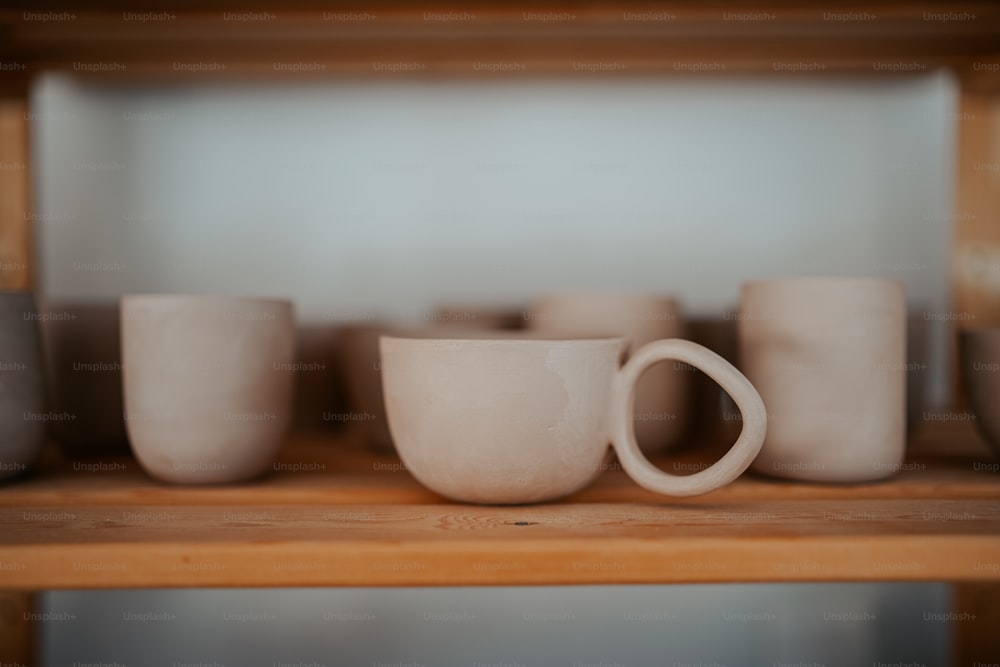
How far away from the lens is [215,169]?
763mm

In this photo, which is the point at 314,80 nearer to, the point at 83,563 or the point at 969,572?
the point at 83,563

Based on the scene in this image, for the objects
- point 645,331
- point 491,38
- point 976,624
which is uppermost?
point 491,38

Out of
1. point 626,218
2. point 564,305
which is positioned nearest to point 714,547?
point 564,305

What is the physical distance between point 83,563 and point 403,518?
17 cm

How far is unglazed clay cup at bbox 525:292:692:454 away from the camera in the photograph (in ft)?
1.79

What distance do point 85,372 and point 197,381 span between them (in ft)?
0.55

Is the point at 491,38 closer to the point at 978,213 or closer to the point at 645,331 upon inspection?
the point at 645,331

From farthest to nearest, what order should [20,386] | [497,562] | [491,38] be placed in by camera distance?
[491,38]
[20,386]
[497,562]

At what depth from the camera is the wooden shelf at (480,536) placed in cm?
38

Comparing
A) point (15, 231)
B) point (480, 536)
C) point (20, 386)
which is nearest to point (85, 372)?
point (20, 386)

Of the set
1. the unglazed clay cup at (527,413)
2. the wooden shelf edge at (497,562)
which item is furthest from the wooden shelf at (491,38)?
the wooden shelf edge at (497,562)

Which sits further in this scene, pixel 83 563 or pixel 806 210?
pixel 806 210

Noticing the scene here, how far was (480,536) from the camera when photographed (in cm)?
39

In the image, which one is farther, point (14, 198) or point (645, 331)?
point (14, 198)
